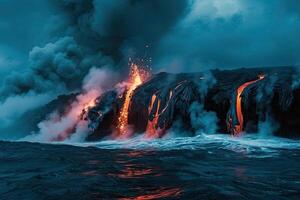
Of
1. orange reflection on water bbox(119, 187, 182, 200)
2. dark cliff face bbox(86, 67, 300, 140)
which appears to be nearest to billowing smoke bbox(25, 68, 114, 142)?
dark cliff face bbox(86, 67, 300, 140)

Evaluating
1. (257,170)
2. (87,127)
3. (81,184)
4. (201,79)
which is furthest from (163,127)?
(81,184)

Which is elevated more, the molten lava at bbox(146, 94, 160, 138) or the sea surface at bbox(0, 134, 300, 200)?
the molten lava at bbox(146, 94, 160, 138)

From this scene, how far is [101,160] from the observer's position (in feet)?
42.4

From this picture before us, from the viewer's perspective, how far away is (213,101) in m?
21.2

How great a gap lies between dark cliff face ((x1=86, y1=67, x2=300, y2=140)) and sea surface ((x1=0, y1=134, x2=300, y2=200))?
12.0 ft

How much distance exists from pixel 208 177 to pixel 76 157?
6121mm

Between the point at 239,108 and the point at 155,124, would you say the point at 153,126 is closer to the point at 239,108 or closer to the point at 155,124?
the point at 155,124

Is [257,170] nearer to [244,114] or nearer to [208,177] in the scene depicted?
[208,177]

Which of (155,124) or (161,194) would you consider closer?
(161,194)

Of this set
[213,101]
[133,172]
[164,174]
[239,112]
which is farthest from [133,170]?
[213,101]

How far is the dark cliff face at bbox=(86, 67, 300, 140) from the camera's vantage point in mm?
19172

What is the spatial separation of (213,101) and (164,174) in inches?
472

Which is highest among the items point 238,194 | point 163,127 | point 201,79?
point 201,79

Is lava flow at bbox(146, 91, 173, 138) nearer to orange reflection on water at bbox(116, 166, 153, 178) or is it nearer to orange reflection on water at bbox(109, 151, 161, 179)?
orange reflection on water at bbox(109, 151, 161, 179)
